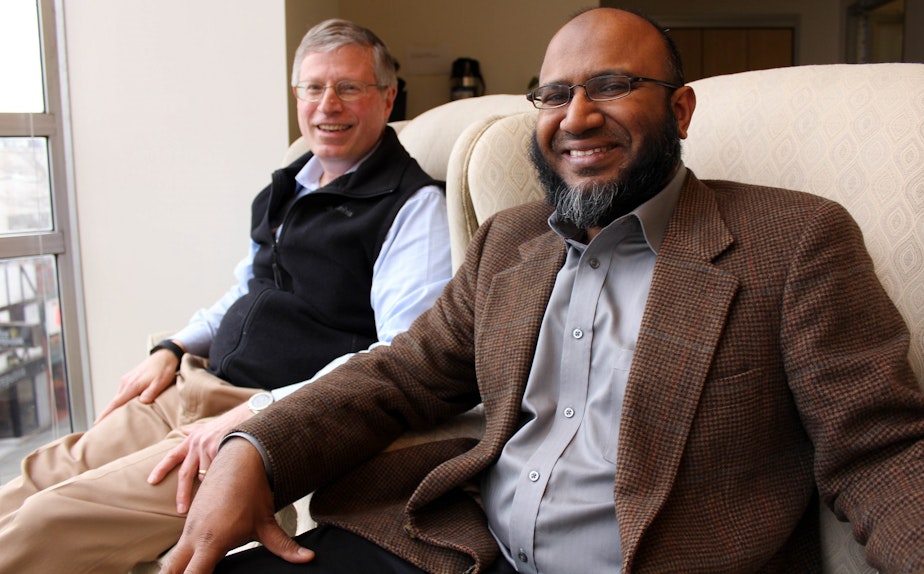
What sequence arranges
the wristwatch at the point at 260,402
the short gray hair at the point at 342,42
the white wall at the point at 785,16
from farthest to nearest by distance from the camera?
the white wall at the point at 785,16, the short gray hair at the point at 342,42, the wristwatch at the point at 260,402

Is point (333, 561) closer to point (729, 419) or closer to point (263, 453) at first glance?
point (263, 453)

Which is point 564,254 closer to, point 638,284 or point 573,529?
point 638,284

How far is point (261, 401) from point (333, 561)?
47cm

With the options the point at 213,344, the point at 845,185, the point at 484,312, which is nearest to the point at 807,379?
the point at 845,185

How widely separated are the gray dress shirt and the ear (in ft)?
0.33

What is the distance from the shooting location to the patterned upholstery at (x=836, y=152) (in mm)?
1064

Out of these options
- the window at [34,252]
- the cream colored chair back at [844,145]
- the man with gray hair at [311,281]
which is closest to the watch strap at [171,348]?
the man with gray hair at [311,281]

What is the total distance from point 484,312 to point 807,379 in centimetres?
47

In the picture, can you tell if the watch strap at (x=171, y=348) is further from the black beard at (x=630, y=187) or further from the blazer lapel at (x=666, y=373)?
the blazer lapel at (x=666, y=373)

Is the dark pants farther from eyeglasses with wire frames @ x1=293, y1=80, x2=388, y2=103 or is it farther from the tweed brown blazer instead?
eyeglasses with wire frames @ x1=293, y1=80, x2=388, y2=103

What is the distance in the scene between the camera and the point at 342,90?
6.12 feet

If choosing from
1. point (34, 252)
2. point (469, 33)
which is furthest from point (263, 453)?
point (469, 33)

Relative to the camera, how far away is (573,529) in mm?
1041

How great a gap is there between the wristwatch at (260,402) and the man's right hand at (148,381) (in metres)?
0.42
